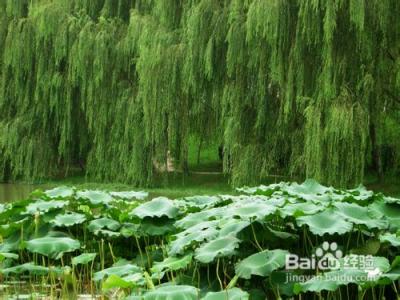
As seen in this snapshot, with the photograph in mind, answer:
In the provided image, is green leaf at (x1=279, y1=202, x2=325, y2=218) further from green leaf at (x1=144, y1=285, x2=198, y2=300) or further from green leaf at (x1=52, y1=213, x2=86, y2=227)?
green leaf at (x1=52, y1=213, x2=86, y2=227)

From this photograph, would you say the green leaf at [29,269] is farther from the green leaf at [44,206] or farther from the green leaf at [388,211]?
the green leaf at [388,211]

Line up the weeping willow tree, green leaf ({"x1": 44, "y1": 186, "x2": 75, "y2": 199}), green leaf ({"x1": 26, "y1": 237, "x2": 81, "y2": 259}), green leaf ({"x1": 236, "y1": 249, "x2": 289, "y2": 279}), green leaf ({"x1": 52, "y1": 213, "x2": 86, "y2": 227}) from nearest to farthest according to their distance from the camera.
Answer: green leaf ({"x1": 236, "y1": 249, "x2": 289, "y2": 279}) < green leaf ({"x1": 26, "y1": 237, "x2": 81, "y2": 259}) < green leaf ({"x1": 52, "y1": 213, "x2": 86, "y2": 227}) < green leaf ({"x1": 44, "y1": 186, "x2": 75, "y2": 199}) < the weeping willow tree

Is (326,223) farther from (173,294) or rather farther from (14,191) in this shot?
(14,191)

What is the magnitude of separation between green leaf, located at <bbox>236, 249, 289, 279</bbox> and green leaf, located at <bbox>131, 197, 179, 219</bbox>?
42.3 inches

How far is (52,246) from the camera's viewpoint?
461cm

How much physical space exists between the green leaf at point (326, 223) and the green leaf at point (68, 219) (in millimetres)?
1725

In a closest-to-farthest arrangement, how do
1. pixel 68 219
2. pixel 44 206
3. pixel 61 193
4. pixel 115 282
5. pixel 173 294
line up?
pixel 173 294 → pixel 115 282 → pixel 68 219 → pixel 44 206 → pixel 61 193

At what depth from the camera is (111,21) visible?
1758 centimetres

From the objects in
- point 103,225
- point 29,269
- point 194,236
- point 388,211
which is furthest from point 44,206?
point 388,211

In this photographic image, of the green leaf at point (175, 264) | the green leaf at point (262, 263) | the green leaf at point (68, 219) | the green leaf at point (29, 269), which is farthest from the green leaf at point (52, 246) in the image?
the green leaf at point (262, 263)

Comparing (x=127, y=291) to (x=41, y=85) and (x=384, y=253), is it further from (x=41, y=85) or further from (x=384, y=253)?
(x=41, y=85)

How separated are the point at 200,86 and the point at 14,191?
4.90 m

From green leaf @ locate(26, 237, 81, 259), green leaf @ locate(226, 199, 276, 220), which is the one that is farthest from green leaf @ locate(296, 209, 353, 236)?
green leaf @ locate(26, 237, 81, 259)

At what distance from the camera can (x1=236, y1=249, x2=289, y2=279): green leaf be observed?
368cm
